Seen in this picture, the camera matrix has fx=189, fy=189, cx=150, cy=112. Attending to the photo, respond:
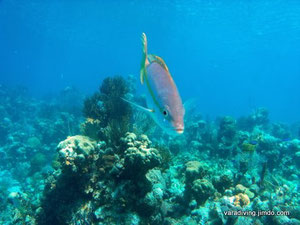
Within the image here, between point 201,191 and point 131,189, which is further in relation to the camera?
point 201,191

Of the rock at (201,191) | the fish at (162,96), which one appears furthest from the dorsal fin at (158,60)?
the rock at (201,191)

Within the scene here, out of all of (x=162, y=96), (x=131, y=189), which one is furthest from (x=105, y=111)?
(x=162, y=96)

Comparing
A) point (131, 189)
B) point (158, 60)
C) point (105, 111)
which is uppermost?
point (105, 111)

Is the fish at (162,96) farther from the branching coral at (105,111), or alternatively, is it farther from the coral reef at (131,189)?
the branching coral at (105,111)

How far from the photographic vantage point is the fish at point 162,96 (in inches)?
72.0

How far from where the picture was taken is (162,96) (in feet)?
6.27

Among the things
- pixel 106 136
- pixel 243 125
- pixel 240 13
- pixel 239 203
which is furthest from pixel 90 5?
pixel 239 203

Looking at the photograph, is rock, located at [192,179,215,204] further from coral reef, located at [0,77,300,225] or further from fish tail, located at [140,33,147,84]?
fish tail, located at [140,33,147,84]

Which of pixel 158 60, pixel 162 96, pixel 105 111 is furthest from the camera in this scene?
pixel 105 111

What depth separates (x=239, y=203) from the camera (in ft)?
14.9

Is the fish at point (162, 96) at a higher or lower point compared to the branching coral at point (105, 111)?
lower

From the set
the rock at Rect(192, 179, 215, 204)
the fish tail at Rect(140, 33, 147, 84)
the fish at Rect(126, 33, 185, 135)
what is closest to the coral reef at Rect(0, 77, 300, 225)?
the rock at Rect(192, 179, 215, 204)

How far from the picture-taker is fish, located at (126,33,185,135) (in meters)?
1.83

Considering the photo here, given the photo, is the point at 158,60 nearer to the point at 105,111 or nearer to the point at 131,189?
the point at 131,189
